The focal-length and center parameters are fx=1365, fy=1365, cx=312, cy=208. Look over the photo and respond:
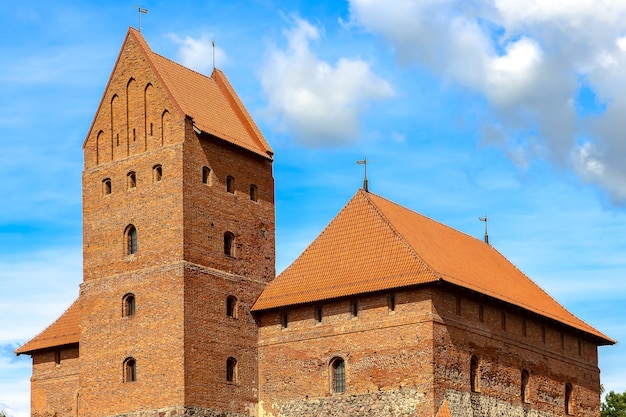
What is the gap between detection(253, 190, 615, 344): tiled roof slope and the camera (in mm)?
42031

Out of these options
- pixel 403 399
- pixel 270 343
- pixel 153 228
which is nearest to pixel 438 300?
pixel 403 399

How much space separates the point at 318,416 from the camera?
4228cm

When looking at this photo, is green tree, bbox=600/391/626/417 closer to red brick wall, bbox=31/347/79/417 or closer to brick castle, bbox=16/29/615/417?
brick castle, bbox=16/29/615/417

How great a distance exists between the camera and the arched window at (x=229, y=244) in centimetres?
4475

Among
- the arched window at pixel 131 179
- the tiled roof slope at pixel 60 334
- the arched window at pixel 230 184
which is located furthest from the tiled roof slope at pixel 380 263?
the tiled roof slope at pixel 60 334

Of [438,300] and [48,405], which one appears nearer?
[438,300]

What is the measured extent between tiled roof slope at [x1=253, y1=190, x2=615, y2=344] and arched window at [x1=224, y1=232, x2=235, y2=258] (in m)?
1.76

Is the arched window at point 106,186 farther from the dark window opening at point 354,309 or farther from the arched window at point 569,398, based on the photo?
the arched window at point 569,398

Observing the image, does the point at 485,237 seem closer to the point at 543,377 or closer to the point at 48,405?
the point at 543,377

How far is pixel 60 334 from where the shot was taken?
48.0m

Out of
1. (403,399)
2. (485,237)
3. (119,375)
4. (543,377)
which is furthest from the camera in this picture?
(485,237)

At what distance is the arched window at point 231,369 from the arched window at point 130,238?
4744 mm

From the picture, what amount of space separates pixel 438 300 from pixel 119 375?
1040 cm

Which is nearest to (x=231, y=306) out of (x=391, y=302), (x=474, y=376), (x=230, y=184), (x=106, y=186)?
(x=230, y=184)
